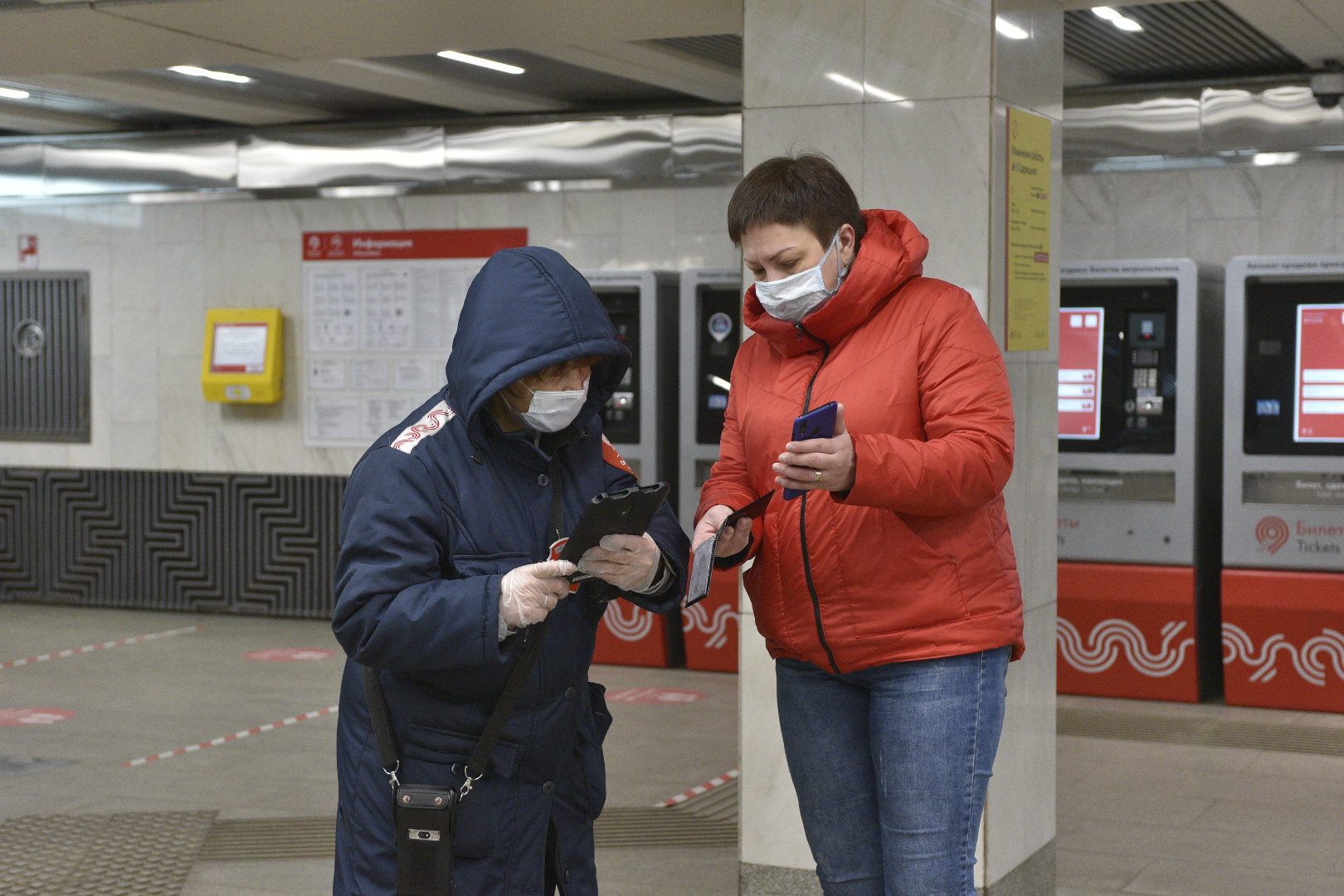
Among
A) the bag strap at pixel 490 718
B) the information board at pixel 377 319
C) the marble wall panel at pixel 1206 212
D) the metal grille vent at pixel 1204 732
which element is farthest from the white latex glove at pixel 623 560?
the information board at pixel 377 319

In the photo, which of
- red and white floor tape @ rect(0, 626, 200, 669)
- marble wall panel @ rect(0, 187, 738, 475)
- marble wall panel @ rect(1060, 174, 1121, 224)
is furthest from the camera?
marble wall panel @ rect(0, 187, 738, 475)

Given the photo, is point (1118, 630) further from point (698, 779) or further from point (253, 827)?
point (253, 827)

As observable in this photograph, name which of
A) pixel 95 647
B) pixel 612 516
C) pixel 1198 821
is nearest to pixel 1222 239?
pixel 1198 821

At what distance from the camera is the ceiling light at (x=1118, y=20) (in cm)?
584

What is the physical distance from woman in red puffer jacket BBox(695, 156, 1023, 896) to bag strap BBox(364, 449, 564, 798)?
1.39 ft

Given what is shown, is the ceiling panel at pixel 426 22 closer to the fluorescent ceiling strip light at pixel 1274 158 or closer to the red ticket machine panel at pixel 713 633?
the red ticket machine panel at pixel 713 633

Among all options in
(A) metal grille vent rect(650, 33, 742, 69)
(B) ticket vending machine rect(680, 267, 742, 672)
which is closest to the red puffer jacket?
(A) metal grille vent rect(650, 33, 742, 69)

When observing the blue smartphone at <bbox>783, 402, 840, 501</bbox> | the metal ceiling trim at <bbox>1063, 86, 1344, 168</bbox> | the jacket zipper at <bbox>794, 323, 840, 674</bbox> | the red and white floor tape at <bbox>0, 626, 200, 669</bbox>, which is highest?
the metal ceiling trim at <bbox>1063, 86, 1344, 168</bbox>

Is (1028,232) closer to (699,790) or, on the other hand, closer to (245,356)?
(699,790)

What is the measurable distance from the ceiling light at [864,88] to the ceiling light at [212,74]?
14.3ft

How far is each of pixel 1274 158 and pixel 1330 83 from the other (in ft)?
1.43

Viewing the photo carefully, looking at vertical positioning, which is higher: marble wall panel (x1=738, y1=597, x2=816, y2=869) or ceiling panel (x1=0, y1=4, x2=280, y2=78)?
ceiling panel (x1=0, y1=4, x2=280, y2=78)

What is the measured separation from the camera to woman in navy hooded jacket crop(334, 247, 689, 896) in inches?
83.0

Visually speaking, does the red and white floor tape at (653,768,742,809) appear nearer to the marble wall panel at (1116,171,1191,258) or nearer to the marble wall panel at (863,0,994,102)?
the marble wall panel at (863,0,994,102)
